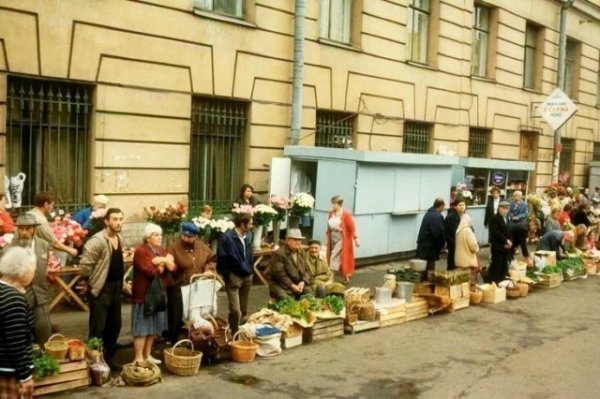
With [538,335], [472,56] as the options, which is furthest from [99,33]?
[472,56]

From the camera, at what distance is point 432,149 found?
20.0m

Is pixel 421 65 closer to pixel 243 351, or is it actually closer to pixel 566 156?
pixel 566 156

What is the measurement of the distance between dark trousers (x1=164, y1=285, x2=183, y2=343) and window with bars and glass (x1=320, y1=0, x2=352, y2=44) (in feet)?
30.4

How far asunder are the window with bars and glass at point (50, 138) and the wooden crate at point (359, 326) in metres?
4.89

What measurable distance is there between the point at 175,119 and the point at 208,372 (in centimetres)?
606

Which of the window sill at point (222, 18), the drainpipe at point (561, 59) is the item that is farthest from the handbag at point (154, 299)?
the drainpipe at point (561, 59)

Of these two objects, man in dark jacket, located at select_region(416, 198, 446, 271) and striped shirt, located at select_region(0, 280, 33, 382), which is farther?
man in dark jacket, located at select_region(416, 198, 446, 271)

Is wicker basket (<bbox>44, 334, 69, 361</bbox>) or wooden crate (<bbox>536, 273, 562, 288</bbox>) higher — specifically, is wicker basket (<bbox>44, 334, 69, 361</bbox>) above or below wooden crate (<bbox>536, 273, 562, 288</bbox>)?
above

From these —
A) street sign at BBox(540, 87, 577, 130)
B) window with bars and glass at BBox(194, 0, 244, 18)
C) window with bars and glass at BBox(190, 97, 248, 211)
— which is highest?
window with bars and glass at BBox(194, 0, 244, 18)

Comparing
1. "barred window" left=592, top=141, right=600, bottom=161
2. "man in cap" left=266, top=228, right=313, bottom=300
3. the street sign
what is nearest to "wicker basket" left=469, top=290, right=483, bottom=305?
"man in cap" left=266, top=228, right=313, bottom=300

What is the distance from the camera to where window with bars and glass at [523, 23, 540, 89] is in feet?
81.7

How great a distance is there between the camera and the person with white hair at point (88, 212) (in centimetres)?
1074

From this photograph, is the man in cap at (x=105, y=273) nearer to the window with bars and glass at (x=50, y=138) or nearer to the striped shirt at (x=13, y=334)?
A: the striped shirt at (x=13, y=334)

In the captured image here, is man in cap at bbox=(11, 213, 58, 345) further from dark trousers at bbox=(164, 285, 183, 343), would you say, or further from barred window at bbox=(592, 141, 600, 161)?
barred window at bbox=(592, 141, 600, 161)
